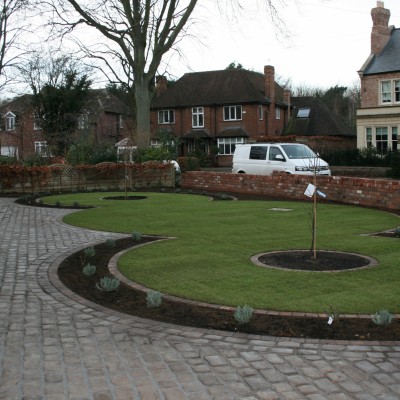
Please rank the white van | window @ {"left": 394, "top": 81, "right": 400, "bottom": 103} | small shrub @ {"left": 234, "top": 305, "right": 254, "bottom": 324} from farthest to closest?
window @ {"left": 394, "top": 81, "right": 400, "bottom": 103}, the white van, small shrub @ {"left": 234, "top": 305, "right": 254, "bottom": 324}

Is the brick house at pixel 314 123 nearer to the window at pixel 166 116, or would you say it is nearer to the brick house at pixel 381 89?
the brick house at pixel 381 89

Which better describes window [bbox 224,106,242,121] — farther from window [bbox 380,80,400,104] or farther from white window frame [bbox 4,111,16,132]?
white window frame [bbox 4,111,16,132]

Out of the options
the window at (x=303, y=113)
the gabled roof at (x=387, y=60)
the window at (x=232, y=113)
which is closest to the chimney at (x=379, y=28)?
the gabled roof at (x=387, y=60)

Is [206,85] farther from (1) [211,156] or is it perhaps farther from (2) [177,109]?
(1) [211,156]

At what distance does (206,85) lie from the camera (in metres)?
54.0

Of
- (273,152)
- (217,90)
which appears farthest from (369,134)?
(273,152)

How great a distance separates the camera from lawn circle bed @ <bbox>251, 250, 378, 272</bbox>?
750cm

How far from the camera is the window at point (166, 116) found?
5438 cm

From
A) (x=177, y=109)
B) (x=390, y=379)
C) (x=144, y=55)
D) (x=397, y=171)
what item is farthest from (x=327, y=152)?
(x=390, y=379)

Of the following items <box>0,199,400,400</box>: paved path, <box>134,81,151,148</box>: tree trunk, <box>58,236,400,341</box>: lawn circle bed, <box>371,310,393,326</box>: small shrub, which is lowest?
<box>0,199,400,400</box>: paved path

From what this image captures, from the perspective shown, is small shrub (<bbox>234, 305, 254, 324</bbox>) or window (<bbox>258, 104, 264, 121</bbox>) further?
window (<bbox>258, 104, 264, 121</bbox>)

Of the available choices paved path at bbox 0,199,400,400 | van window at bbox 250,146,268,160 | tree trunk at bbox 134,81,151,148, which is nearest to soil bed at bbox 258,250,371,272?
paved path at bbox 0,199,400,400

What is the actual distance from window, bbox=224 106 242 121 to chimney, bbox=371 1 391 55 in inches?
529

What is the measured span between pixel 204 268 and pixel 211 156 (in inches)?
1680
